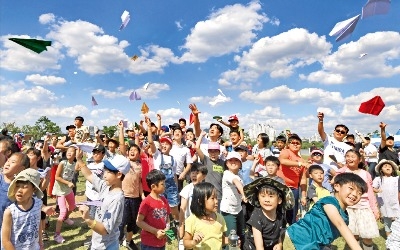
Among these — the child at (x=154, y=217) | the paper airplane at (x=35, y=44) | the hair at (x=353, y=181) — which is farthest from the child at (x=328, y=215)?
the paper airplane at (x=35, y=44)

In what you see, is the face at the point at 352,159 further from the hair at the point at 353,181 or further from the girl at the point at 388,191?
the hair at the point at 353,181

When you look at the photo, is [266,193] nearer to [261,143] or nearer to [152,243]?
[152,243]

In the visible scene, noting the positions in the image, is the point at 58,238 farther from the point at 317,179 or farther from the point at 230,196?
the point at 317,179

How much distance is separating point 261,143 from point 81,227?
16.9 feet

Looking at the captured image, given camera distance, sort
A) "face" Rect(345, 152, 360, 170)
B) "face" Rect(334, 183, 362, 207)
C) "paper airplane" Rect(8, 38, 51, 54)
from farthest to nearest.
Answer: "face" Rect(345, 152, 360, 170), "paper airplane" Rect(8, 38, 51, 54), "face" Rect(334, 183, 362, 207)

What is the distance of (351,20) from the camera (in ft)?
21.4

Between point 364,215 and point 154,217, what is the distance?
3902mm

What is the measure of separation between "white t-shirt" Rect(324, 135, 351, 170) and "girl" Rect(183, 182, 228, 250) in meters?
3.78

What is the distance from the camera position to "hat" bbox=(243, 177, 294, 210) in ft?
11.2

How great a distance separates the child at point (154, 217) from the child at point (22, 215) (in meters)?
1.21

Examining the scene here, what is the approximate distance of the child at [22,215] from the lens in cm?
Result: 303

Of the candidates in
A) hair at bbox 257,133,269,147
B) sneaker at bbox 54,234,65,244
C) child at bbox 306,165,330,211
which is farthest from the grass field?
hair at bbox 257,133,269,147

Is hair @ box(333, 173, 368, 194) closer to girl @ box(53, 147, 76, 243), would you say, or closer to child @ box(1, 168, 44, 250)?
child @ box(1, 168, 44, 250)

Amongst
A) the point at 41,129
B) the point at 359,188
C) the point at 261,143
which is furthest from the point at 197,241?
the point at 41,129
